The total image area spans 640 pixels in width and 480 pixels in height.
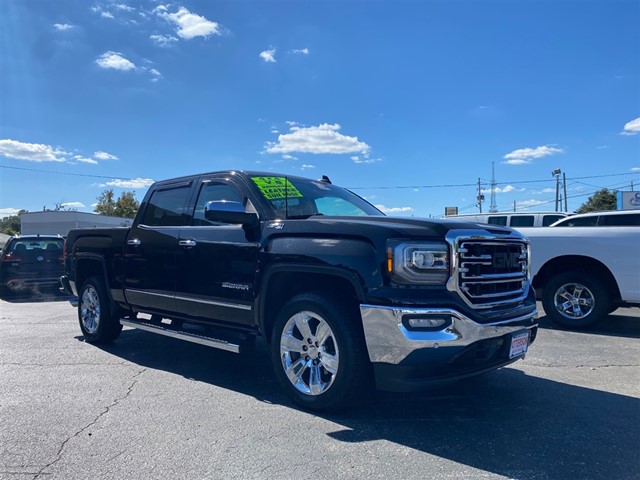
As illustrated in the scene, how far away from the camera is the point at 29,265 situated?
1271cm

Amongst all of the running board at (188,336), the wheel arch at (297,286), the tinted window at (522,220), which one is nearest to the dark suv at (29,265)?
the running board at (188,336)

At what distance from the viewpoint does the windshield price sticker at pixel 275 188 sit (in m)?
4.96

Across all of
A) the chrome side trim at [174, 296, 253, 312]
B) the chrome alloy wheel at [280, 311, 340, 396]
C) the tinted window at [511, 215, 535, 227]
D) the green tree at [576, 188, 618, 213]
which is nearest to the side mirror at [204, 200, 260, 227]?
the chrome side trim at [174, 296, 253, 312]

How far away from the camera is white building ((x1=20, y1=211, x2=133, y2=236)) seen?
4778cm

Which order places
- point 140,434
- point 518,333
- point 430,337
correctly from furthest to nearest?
1. point 518,333
2. point 140,434
3. point 430,337

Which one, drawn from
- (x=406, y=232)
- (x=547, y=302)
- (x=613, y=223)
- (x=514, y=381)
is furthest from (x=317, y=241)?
(x=613, y=223)

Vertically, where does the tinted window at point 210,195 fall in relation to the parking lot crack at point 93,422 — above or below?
above

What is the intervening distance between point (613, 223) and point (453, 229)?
6.40m

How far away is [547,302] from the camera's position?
8.03 metres

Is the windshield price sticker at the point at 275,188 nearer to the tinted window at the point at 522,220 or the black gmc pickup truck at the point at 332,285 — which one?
the black gmc pickup truck at the point at 332,285

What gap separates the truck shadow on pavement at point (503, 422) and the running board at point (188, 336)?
0.43 metres

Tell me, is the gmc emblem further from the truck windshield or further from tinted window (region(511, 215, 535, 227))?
tinted window (region(511, 215, 535, 227))

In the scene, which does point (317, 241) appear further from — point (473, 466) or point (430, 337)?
point (473, 466)

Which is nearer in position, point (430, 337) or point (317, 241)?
point (430, 337)
